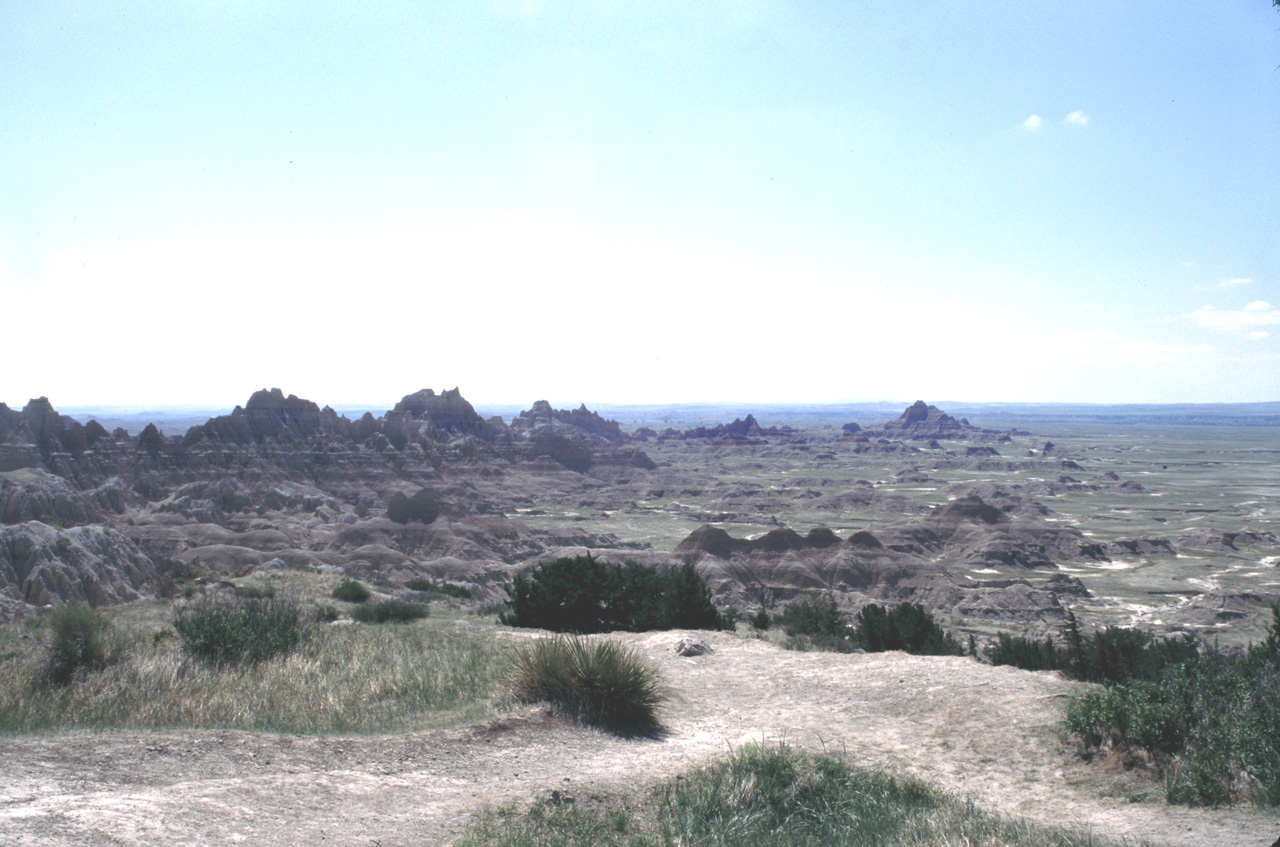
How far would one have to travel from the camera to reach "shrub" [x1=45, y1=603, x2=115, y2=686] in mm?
9969

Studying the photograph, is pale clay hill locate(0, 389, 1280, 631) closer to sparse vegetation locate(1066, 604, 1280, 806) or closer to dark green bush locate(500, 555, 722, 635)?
dark green bush locate(500, 555, 722, 635)

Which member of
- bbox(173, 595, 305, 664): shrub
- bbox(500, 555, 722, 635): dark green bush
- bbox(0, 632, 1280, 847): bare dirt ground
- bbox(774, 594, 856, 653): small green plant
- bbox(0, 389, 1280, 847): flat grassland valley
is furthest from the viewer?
bbox(500, 555, 722, 635): dark green bush

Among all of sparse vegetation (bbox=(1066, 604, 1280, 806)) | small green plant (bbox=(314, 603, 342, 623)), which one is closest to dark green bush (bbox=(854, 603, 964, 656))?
sparse vegetation (bbox=(1066, 604, 1280, 806))

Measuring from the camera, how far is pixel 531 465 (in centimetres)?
11412

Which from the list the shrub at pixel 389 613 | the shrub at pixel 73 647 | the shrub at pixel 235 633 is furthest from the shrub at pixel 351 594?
the shrub at pixel 73 647

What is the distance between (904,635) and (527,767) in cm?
1101

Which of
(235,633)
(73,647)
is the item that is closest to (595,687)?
(235,633)

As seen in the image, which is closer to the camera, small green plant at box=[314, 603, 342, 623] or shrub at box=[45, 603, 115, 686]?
shrub at box=[45, 603, 115, 686]

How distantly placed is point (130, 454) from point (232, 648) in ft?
224

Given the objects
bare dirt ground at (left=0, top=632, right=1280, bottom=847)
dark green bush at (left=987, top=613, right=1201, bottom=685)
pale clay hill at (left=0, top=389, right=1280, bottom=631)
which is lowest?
pale clay hill at (left=0, top=389, right=1280, bottom=631)

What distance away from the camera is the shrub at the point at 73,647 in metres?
9.97

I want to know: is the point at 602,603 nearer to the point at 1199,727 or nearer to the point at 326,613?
the point at 326,613

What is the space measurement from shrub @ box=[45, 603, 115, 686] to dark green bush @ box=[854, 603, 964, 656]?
1328 cm

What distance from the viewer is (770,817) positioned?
6566 millimetres
